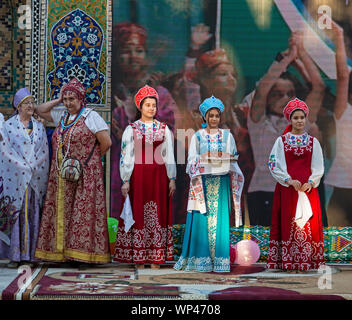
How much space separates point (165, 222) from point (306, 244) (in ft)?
4.63

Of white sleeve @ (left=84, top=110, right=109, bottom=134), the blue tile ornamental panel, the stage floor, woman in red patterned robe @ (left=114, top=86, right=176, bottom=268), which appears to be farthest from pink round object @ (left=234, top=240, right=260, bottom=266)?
the blue tile ornamental panel

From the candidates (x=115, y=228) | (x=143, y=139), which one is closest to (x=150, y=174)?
(x=143, y=139)

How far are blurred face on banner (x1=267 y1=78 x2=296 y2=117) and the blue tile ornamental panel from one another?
1.89m

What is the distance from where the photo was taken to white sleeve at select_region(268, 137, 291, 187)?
666 cm

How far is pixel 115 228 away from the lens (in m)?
7.29

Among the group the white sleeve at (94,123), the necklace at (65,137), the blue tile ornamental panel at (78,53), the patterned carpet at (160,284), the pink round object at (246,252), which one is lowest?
the patterned carpet at (160,284)

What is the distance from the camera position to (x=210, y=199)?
264 inches

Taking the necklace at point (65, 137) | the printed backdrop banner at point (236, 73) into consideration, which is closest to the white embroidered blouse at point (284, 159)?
the printed backdrop banner at point (236, 73)

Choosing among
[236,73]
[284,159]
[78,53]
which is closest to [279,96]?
[236,73]

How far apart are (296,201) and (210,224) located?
88 centimetres

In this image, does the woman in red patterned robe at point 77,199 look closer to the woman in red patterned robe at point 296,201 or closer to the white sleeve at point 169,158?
the white sleeve at point 169,158

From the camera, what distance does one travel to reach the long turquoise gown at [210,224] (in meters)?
6.62

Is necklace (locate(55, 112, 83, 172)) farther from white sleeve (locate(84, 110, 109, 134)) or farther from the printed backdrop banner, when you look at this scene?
the printed backdrop banner

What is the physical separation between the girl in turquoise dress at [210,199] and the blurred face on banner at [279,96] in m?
1.06
